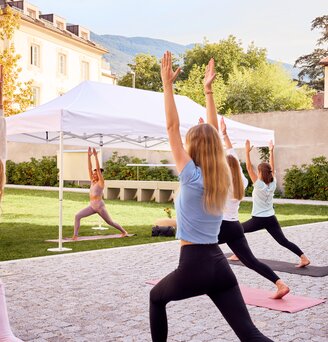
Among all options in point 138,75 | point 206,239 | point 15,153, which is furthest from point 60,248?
point 138,75

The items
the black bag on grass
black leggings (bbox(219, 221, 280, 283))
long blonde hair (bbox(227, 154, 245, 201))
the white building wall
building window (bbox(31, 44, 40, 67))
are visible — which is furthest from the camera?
building window (bbox(31, 44, 40, 67))

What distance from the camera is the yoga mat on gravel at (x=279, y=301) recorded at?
6.40m

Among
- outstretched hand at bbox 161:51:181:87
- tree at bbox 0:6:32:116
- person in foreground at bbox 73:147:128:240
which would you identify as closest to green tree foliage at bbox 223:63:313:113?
tree at bbox 0:6:32:116

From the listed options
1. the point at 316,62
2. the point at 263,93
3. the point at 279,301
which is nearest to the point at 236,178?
the point at 279,301

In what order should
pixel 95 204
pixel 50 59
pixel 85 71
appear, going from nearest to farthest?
pixel 95 204 → pixel 50 59 → pixel 85 71

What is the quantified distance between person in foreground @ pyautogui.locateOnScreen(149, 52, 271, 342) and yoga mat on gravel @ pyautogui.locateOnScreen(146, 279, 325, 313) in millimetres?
2859

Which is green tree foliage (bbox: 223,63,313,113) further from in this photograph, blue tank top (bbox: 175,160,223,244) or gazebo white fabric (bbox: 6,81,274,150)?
blue tank top (bbox: 175,160,223,244)

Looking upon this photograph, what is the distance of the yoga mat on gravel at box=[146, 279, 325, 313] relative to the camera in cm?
640

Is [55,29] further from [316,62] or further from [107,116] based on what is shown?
[107,116]

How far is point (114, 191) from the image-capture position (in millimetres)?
25891

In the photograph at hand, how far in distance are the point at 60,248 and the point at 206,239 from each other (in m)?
7.47

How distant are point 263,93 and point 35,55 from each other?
20.6 metres

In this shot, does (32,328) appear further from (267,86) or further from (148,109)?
(267,86)

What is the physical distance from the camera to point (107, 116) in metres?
11.3
